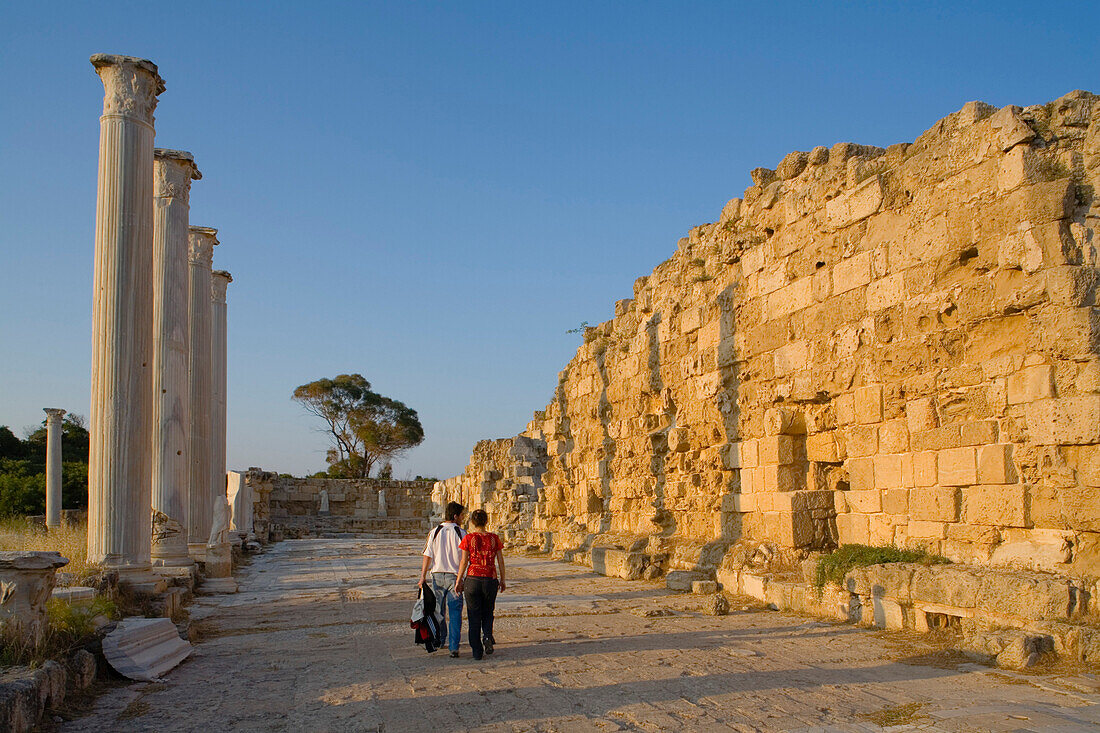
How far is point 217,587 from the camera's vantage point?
38.4ft

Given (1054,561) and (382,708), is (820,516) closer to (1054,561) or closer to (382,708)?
(1054,561)

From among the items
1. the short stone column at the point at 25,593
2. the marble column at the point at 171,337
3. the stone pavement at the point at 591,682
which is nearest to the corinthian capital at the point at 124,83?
the marble column at the point at 171,337

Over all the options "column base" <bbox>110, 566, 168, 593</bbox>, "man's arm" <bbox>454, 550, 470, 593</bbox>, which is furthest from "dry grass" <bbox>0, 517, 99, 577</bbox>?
"man's arm" <bbox>454, 550, 470, 593</bbox>

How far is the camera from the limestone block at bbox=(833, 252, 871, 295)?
9.27 meters

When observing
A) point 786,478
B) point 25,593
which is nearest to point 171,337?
point 25,593

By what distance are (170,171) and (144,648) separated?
9003 millimetres

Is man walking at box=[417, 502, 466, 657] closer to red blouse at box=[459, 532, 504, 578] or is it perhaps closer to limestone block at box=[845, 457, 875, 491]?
red blouse at box=[459, 532, 504, 578]

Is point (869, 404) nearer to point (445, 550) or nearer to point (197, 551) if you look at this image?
point (445, 550)

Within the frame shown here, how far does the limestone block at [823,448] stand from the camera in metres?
9.70

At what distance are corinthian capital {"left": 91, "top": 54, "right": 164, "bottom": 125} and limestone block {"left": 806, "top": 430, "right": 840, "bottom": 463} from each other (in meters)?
9.01

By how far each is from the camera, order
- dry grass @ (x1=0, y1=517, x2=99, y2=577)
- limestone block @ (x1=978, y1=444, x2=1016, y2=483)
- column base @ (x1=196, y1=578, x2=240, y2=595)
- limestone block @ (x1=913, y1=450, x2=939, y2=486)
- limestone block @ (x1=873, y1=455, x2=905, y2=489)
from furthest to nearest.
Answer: column base @ (x1=196, y1=578, x2=240, y2=595)
limestone block @ (x1=873, y1=455, x2=905, y2=489)
dry grass @ (x1=0, y1=517, x2=99, y2=577)
limestone block @ (x1=913, y1=450, x2=939, y2=486)
limestone block @ (x1=978, y1=444, x2=1016, y2=483)

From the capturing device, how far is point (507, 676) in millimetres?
5973

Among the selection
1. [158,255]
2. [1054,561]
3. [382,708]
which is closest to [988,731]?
[1054,561]

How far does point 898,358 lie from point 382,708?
6.29 metres
